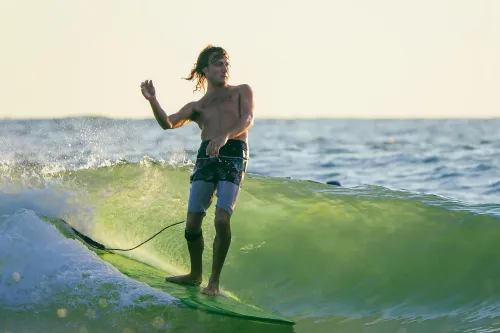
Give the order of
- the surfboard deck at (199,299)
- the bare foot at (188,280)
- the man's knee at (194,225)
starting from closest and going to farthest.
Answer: the surfboard deck at (199,299) < the man's knee at (194,225) < the bare foot at (188,280)

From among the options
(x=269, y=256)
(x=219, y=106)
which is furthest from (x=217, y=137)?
(x=269, y=256)

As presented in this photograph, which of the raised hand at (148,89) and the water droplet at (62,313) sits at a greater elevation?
the raised hand at (148,89)

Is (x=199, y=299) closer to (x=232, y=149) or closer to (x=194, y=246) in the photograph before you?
(x=194, y=246)

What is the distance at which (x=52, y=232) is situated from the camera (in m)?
7.29

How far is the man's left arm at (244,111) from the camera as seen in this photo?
6297 mm

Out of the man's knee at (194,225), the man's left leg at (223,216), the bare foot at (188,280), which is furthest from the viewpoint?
the bare foot at (188,280)

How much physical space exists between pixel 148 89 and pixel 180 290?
1549 millimetres

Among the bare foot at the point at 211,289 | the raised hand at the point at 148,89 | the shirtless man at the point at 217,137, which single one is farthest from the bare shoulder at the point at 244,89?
the bare foot at the point at 211,289

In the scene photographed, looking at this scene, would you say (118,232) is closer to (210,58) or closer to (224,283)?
(224,283)

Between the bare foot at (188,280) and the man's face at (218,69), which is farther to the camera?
the bare foot at (188,280)

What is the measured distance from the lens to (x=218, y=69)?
6.42 m

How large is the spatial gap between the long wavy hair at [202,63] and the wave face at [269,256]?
5.33 ft

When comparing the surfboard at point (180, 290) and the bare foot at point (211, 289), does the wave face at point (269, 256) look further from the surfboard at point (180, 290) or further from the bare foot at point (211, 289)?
the bare foot at point (211, 289)


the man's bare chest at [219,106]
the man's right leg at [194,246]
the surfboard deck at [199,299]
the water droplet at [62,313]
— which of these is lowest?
the water droplet at [62,313]
